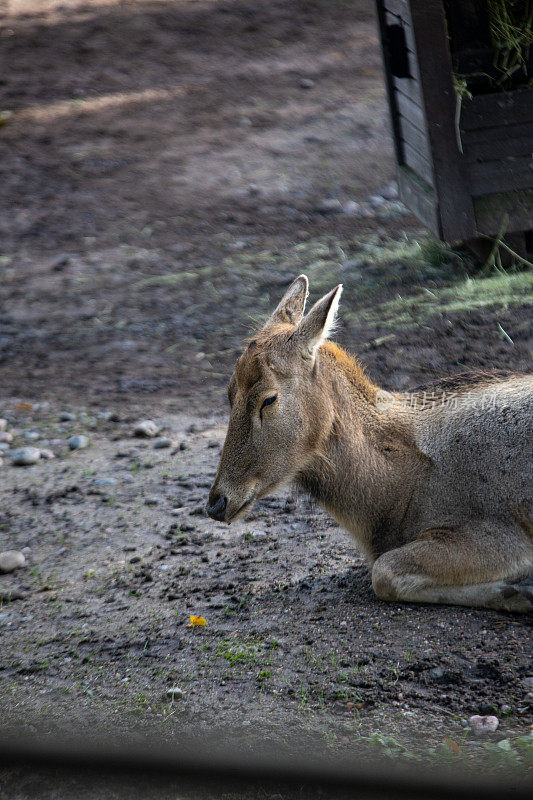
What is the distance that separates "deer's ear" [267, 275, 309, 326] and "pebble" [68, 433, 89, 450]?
236cm

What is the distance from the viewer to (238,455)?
4.35 meters

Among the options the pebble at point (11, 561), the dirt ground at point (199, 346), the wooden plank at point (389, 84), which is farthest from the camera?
the wooden plank at point (389, 84)

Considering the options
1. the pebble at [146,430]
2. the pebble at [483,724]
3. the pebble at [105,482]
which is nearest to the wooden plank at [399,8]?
the pebble at [146,430]

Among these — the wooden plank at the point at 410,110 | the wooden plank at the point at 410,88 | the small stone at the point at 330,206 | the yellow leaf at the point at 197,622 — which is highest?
the wooden plank at the point at 410,88

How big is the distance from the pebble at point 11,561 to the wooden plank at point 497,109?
4.84 m

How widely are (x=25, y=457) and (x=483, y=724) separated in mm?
3983

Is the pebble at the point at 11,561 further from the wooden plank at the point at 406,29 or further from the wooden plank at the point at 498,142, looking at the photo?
the wooden plank at the point at 406,29

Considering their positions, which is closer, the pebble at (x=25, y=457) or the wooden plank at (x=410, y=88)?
the pebble at (x=25, y=457)

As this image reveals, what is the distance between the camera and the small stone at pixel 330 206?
33.2 feet

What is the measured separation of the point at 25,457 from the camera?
6395mm

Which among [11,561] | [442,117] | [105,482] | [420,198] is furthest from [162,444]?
[442,117]

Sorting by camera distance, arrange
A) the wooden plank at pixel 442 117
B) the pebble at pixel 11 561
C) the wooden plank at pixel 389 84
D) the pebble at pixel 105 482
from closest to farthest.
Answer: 1. the pebble at pixel 11 561
2. the pebble at pixel 105 482
3. the wooden plank at pixel 442 117
4. the wooden plank at pixel 389 84

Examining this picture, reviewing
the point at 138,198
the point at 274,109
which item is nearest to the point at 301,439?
the point at 138,198

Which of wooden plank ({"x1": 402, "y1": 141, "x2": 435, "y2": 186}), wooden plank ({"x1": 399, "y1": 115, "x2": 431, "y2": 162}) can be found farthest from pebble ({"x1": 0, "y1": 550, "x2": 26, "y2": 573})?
wooden plank ({"x1": 399, "y1": 115, "x2": 431, "y2": 162})
